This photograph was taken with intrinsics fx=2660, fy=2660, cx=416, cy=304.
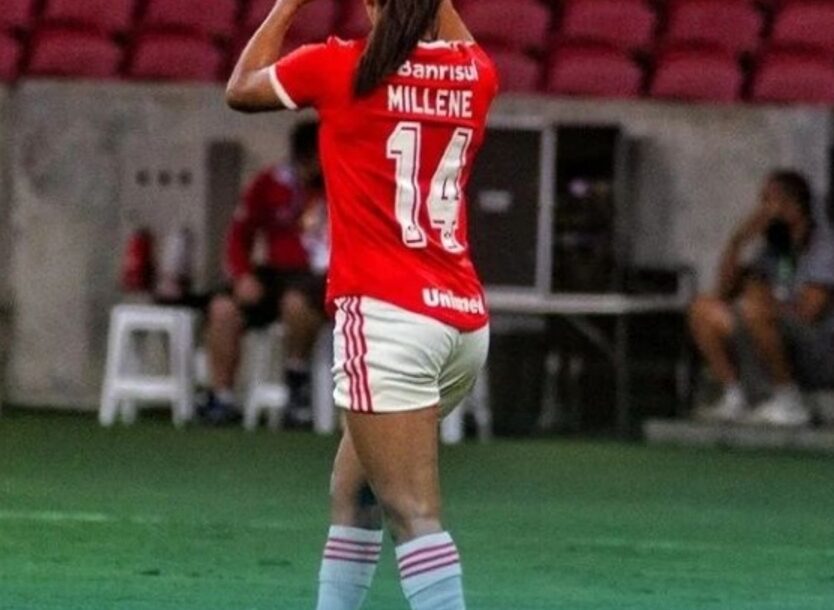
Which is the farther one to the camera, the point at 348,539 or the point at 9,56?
the point at 9,56

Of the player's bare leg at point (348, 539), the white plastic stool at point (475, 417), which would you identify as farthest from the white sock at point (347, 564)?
the white plastic stool at point (475, 417)

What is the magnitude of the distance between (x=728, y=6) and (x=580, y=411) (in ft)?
8.96

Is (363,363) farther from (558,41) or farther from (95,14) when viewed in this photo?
(95,14)

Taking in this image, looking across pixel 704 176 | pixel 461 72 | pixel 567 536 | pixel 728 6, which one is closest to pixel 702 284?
pixel 704 176

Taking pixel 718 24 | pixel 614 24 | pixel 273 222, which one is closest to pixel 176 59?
pixel 273 222

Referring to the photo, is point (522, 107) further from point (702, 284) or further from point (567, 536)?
point (567, 536)

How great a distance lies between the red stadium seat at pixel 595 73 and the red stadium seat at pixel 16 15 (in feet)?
10.5

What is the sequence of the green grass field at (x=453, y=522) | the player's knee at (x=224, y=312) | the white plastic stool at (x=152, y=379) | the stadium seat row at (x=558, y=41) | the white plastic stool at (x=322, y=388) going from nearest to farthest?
the green grass field at (x=453, y=522), the white plastic stool at (x=322, y=388), the player's knee at (x=224, y=312), the white plastic stool at (x=152, y=379), the stadium seat row at (x=558, y=41)

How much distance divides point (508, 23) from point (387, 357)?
401 inches

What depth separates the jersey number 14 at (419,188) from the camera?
568 cm

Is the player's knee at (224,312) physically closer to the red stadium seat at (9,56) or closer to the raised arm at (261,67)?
the red stadium seat at (9,56)

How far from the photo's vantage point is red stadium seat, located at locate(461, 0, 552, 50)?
15.6m

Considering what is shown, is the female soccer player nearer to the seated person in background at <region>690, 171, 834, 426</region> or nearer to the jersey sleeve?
the jersey sleeve

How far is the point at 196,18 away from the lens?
1596 cm
